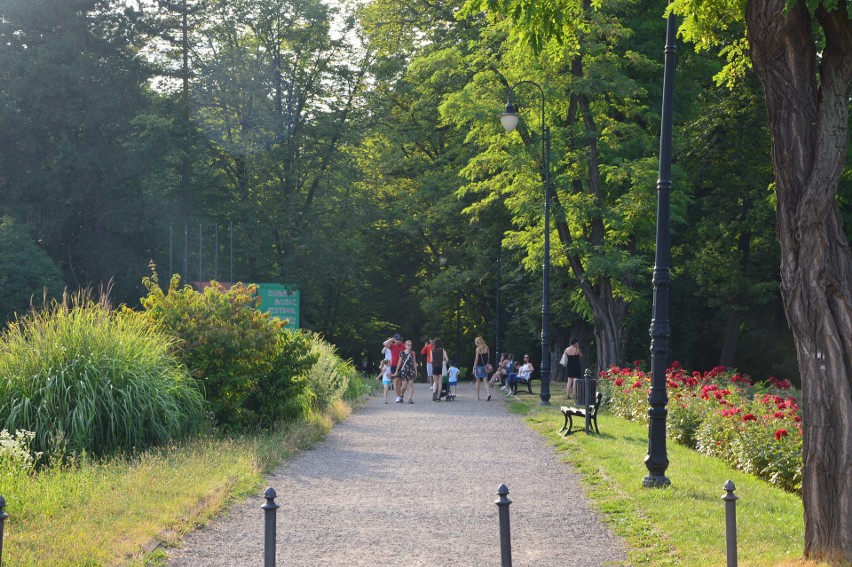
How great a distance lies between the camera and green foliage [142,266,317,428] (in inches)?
741

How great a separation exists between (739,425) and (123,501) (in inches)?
370

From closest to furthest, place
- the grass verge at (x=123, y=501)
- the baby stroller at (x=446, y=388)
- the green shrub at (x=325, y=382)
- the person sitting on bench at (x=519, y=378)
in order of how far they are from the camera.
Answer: the grass verge at (x=123, y=501)
the green shrub at (x=325, y=382)
the baby stroller at (x=446, y=388)
the person sitting on bench at (x=519, y=378)

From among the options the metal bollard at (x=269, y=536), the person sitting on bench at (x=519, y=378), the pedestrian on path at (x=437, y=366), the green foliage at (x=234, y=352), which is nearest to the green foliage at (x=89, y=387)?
the green foliage at (x=234, y=352)

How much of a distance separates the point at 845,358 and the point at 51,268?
48.7 meters

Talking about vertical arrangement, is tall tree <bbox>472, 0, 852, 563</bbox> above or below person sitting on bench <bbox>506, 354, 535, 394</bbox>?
above

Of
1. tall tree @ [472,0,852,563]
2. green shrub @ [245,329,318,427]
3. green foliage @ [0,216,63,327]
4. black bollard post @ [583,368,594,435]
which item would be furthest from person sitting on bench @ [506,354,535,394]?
tall tree @ [472,0,852,563]

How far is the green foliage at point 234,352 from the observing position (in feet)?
61.8

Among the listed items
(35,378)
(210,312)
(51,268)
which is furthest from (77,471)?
(51,268)

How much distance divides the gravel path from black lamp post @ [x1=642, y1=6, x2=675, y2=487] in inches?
44.6

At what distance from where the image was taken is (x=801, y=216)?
8.57 meters

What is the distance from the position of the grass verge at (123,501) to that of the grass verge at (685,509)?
4239mm

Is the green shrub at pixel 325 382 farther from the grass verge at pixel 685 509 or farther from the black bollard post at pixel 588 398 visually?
the grass verge at pixel 685 509

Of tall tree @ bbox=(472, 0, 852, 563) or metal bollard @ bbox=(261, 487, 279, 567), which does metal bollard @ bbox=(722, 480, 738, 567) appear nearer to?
tall tree @ bbox=(472, 0, 852, 563)

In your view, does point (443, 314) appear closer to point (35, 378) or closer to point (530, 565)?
point (35, 378)
